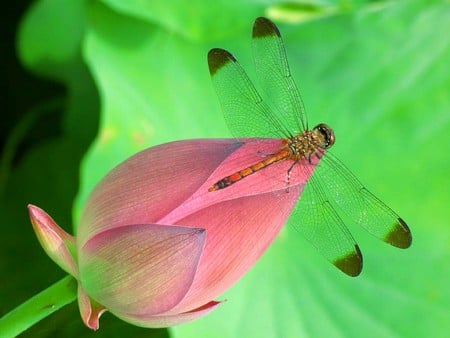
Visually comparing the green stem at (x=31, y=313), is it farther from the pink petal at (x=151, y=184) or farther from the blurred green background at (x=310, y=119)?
the blurred green background at (x=310, y=119)

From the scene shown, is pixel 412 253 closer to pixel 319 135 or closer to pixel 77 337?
pixel 319 135

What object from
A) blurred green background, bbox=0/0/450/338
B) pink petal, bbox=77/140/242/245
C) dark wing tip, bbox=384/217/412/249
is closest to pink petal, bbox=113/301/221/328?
pink petal, bbox=77/140/242/245

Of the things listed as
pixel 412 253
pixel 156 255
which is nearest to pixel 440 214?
pixel 412 253

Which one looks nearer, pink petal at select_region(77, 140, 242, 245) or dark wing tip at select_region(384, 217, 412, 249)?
pink petal at select_region(77, 140, 242, 245)

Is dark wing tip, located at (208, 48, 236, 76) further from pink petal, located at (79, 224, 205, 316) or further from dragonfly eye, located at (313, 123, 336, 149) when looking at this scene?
pink petal, located at (79, 224, 205, 316)

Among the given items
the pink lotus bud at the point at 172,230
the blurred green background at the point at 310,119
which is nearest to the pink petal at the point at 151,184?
the pink lotus bud at the point at 172,230

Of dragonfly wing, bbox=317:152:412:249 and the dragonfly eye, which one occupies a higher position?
the dragonfly eye
